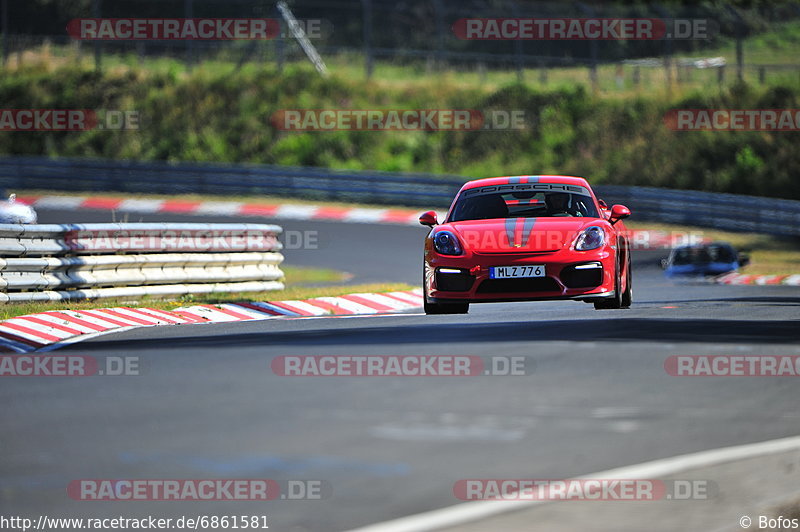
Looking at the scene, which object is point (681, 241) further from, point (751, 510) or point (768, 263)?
point (751, 510)

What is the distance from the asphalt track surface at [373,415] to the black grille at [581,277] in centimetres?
65

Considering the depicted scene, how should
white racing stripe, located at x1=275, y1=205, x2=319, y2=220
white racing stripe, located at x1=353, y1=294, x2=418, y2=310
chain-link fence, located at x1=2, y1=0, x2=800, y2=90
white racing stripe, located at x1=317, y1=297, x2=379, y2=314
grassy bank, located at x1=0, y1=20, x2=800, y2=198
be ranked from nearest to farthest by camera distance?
white racing stripe, located at x1=317, y1=297, x2=379, y2=314, white racing stripe, located at x1=353, y1=294, x2=418, y2=310, white racing stripe, located at x1=275, y1=205, x2=319, y2=220, grassy bank, located at x1=0, y1=20, x2=800, y2=198, chain-link fence, located at x1=2, y1=0, x2=800, y2=90

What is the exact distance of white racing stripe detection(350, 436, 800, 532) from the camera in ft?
15.4

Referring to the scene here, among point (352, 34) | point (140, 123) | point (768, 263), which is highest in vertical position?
point (352, 34)

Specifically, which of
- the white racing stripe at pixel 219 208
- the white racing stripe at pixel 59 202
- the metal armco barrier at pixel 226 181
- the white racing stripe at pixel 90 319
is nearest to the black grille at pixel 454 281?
the white racing stripe at pixel 90 319

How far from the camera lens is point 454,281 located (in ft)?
38.3

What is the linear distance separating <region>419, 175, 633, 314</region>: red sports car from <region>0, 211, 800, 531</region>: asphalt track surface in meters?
0.66

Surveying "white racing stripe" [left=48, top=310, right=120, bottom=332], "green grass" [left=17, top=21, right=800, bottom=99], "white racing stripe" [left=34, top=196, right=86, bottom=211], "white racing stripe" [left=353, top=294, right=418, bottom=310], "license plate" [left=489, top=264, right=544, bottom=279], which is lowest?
"white racing stripe" [left=353, top=294, right=418, bottom=310]

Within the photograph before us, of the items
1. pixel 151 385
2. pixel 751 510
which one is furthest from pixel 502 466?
pixel 151 385

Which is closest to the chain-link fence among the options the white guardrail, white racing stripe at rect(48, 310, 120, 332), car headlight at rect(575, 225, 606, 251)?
the white guardrail

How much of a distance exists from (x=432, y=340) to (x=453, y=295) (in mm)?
2195

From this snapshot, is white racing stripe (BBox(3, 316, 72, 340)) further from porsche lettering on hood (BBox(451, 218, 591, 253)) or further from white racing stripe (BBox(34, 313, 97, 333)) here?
porsche lettering on hood (BBox(451, 218, 591, 253))

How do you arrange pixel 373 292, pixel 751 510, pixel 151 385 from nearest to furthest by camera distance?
pixel 751 510 → pixel 151 385 → pixel 373 292

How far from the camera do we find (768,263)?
995 inches
